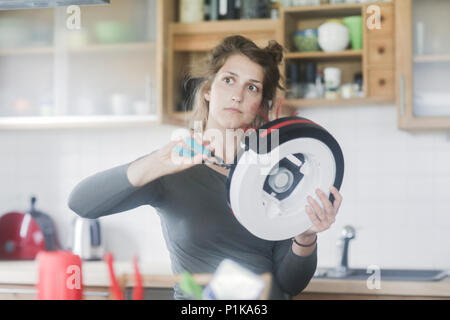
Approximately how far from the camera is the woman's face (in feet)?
2.86

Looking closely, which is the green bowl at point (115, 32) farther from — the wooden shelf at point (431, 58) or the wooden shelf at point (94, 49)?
the wooden shelf at point (431, 58)

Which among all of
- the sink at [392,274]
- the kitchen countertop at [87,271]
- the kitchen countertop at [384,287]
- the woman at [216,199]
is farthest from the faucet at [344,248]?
the woman at [216,199]

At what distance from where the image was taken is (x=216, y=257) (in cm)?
84

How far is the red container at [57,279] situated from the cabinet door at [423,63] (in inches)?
→ 39.1

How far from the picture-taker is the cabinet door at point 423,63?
1.50m

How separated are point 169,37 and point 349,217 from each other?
0.70 m

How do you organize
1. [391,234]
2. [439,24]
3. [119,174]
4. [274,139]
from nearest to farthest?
[274,139]
[119,174]
[439,24]
[391,234]

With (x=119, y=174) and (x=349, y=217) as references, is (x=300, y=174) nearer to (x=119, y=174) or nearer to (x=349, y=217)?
(x=119, y=174)

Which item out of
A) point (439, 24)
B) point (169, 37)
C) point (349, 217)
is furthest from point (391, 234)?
point (169, 37)

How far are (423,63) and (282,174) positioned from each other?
0.94 metres

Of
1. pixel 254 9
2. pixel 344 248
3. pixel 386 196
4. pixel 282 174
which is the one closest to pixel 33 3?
pixel 282 174

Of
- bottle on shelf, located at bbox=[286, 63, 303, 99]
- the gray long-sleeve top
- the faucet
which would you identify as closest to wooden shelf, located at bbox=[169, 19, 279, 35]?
bottle on shelf, located at bbox=[286, 63, 303, 99]

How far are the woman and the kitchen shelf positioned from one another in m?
0.73

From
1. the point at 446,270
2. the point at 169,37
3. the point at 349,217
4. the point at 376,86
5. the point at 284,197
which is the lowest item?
the point at 446,270
